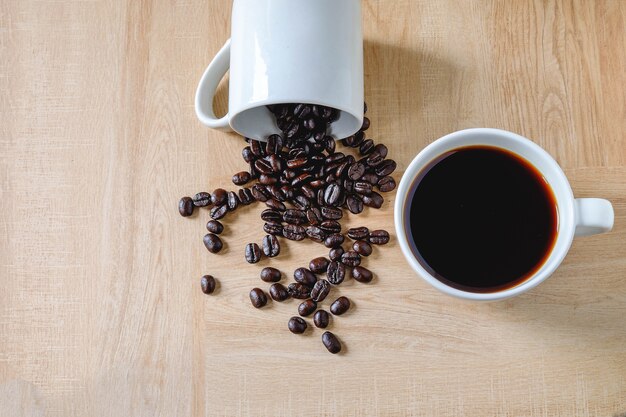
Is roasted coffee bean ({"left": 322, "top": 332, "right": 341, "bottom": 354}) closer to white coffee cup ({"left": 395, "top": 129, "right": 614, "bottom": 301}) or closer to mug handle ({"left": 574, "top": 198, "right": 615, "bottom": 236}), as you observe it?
white coffee cup ({"left": 395, "top": 129, "right": 614, "bottom": 301})

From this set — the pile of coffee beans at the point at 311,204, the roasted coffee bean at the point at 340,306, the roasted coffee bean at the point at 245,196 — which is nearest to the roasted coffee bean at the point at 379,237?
the pile of coffee beans at the point at 311,204

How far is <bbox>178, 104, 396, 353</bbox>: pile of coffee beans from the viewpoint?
3.05 ft

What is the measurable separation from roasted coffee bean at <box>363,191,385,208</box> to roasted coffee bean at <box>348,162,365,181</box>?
0.03m

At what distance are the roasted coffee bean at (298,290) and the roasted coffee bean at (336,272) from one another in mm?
41

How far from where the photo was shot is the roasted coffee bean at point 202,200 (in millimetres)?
954

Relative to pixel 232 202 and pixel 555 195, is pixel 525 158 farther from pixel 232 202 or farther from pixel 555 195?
pixel 232 202

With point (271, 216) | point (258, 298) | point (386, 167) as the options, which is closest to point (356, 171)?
point (386, 167)

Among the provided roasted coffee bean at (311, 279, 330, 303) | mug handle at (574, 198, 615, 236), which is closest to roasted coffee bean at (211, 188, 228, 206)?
roasted coffee bean at (311, 279, 330, 303)

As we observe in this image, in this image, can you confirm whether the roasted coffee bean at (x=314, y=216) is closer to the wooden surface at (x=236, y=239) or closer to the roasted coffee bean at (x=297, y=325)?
the wooden surface at (x=236, y=239)

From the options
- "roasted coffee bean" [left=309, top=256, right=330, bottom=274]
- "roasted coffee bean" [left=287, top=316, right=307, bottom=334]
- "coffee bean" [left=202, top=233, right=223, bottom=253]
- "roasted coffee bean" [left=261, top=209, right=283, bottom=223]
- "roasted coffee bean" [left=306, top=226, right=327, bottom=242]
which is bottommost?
"roasted coffee bean" [left=287, top=316, right=307, bottom=334]

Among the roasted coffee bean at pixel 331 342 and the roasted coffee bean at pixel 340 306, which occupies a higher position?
the roasted coffee bean at pixel 340 306

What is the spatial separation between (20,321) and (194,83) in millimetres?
491

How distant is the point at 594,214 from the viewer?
76 centimetres

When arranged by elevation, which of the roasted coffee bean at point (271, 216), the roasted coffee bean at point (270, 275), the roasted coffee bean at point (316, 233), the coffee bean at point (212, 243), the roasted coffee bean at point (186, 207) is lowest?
the roasted coffee bean at point (270, 275)
